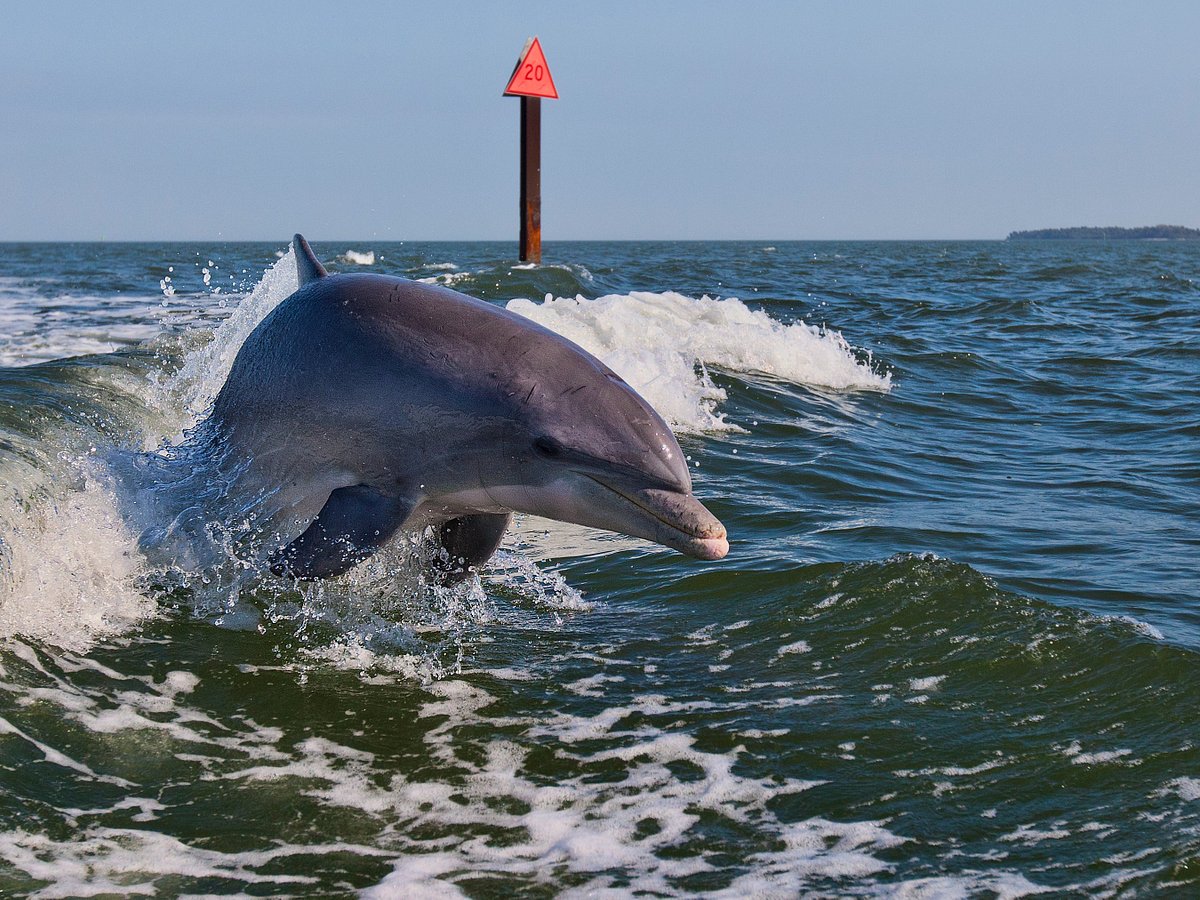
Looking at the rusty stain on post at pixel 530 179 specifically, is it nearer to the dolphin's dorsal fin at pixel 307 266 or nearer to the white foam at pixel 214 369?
the white foam at pixel 214 369

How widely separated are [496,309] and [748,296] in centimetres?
2372

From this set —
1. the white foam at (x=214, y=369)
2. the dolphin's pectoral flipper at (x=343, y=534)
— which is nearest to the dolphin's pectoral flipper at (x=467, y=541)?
the dolphin's pectoral flipper at (x=343, y=534)

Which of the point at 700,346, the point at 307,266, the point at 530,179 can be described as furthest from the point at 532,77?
the point at 307,266

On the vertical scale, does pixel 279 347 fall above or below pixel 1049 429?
above

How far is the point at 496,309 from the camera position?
586cm

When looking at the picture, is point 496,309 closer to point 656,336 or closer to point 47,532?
point 47,532

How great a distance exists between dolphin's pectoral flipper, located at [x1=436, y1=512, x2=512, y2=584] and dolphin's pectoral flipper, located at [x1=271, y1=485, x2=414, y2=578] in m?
0.62

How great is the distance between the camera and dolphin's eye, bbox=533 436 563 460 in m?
5.27

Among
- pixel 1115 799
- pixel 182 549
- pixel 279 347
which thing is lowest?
pixel 1115 799

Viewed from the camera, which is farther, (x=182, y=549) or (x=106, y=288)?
(x=106, y=288)

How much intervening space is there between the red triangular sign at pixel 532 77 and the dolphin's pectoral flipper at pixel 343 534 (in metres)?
19.6

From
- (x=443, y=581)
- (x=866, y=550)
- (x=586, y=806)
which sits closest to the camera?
(x=586, y=806)

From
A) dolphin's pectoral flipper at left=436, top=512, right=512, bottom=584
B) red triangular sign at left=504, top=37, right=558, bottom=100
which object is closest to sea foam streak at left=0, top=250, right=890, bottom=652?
→ dolphin's pectoral flipper at left=436, top=512, right=512, bottom=584

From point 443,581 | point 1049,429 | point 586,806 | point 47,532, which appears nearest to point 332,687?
point 443,581
